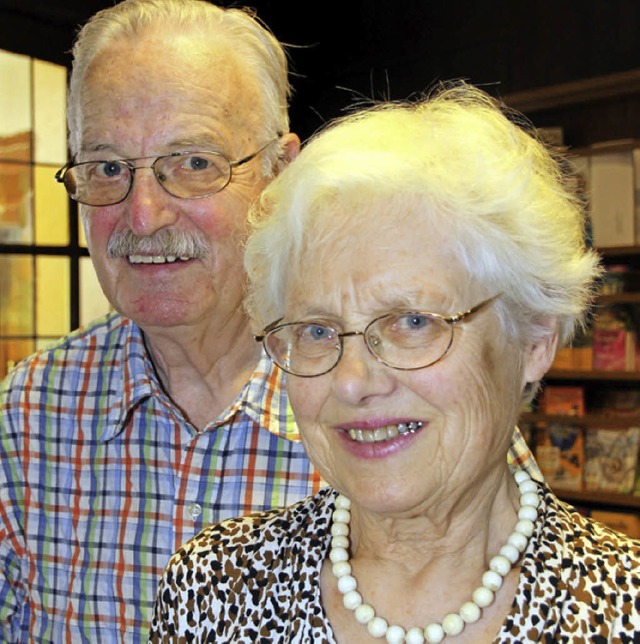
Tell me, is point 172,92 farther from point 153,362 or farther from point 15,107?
point 15,107

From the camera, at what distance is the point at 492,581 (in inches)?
52.9

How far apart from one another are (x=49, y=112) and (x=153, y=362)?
10.8ft

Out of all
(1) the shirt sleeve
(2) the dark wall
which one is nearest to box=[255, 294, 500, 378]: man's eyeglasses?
(1) the shirt sleeve

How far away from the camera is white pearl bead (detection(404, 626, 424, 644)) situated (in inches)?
52.2

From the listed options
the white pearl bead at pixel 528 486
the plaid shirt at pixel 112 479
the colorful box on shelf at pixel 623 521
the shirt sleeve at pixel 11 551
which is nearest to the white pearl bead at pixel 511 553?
the white pearl bead at pixel 528 486

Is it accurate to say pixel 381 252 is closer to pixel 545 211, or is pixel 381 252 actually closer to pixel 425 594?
pixel 545 211

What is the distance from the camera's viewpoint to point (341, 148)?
4.54 ft

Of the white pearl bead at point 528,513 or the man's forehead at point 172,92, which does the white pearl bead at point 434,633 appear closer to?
the white pearl bead at point 528,513

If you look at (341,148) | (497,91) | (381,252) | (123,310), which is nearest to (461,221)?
(381,252)

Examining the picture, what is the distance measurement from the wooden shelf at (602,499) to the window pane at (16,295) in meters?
3.03

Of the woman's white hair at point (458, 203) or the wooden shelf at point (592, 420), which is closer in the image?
the woman's white hair at point (458, 203)

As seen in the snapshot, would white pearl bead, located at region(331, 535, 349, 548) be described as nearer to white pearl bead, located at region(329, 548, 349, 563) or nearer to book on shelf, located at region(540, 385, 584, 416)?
white pearl bead, located at region(329, 548, 349, 563)

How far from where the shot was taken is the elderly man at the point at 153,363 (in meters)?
1.90

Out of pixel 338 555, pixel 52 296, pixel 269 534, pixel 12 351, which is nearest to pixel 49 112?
pixel 52 296
